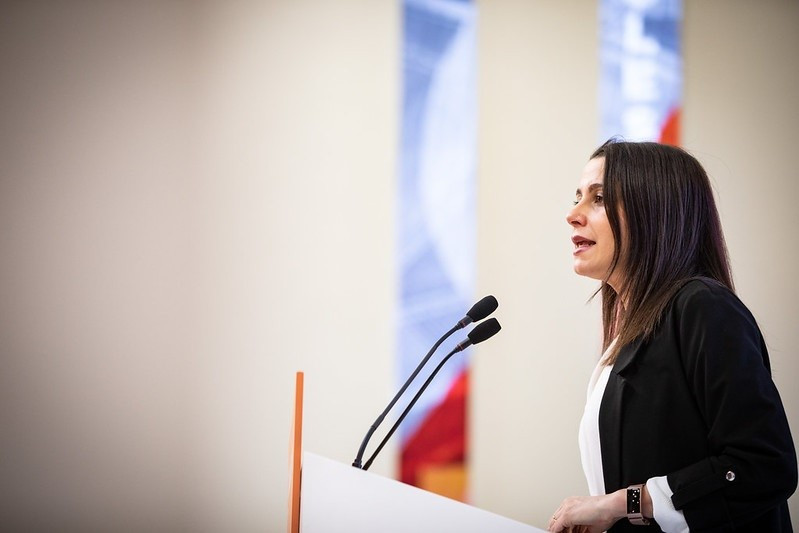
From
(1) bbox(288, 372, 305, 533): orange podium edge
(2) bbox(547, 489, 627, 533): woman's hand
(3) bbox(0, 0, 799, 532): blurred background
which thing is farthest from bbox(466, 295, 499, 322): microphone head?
(3) bbox(0, 0, 799, 532): blurred background

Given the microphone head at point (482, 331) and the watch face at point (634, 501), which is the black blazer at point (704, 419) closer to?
the watch face at point (634, 501)

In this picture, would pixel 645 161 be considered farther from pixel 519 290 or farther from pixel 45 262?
pixel 45 262

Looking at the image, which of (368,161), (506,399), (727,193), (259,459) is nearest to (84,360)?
(259,459)

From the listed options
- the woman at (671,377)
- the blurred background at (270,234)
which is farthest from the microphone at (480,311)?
the blurred background at (270,234)

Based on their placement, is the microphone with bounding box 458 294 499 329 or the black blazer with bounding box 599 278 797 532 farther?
the microphone with bounding box 458 294 499 329

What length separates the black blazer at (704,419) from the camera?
127 centimetres

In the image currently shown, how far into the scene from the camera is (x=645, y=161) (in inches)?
62.2

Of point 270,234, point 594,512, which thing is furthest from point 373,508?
point 270,234

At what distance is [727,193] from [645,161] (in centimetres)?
199

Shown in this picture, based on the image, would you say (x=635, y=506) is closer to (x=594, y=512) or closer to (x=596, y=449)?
(x=594, y=512)

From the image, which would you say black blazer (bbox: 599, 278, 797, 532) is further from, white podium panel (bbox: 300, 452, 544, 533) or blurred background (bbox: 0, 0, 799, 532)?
blurred background (bbox: 0, 0, 799, 532)

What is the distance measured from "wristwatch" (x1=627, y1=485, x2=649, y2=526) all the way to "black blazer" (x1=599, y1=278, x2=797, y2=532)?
4 centimetres

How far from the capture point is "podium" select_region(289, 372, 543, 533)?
3.50 ft

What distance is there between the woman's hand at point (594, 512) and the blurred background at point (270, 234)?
1.77 metres
